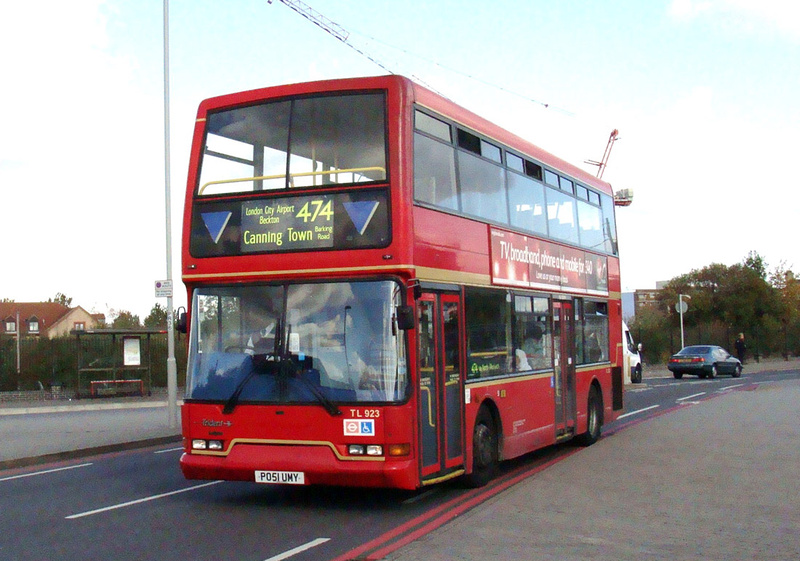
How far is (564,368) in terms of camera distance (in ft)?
49.3

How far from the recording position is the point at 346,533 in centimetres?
894

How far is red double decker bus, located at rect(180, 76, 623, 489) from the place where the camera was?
9.68m

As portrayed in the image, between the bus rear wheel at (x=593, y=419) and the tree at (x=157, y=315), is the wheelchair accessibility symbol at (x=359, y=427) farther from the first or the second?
the tree at (x=157, y=315)

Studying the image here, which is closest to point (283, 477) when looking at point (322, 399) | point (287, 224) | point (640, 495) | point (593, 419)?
point (322, 399)

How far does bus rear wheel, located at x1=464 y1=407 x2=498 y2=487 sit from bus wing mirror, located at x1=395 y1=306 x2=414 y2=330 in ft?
8.20

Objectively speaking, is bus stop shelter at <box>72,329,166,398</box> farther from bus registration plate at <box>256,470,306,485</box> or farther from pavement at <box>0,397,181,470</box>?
bus registration plate at <box>256,470,306,485</box>

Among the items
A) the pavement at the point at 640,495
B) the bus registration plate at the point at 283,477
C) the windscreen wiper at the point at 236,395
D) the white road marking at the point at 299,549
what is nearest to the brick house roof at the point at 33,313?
the pavement at the point at 640,495

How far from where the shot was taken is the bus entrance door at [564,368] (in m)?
14.6

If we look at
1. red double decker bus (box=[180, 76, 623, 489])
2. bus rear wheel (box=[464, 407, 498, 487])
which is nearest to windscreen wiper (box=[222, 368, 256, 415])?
red double decker bus (box=[180, 76, 623, 489])

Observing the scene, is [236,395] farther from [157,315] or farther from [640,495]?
[157,315]

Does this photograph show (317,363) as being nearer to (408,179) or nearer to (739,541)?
(408,179)

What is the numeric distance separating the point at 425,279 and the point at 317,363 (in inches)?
59.1

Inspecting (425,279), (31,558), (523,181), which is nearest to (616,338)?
(523,181)

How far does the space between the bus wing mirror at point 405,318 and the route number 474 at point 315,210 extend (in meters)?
1.38
